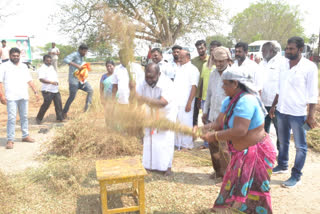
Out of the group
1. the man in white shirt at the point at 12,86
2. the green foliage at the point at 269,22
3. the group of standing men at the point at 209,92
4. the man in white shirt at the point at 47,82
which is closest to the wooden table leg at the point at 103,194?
the group of standing men at the point at 209,92

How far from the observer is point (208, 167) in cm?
454

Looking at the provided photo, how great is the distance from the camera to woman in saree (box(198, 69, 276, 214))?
242cm

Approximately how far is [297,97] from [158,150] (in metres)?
2.09

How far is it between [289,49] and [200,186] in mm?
2245

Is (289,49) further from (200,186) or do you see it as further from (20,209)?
(20,209)

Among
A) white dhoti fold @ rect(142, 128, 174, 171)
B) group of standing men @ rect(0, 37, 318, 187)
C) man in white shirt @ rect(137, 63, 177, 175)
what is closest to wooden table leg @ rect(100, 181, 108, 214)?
group of standing men @ rect(0, 37, 318, 187)

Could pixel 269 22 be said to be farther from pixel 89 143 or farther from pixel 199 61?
pixel 89 143

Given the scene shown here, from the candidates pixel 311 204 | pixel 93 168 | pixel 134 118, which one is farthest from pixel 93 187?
pixel 311 204

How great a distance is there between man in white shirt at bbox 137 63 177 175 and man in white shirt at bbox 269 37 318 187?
5.20 feet

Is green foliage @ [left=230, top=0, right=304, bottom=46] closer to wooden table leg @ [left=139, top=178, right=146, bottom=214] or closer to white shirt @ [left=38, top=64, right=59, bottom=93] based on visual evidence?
white shirt @ [left=38, top=64, right=59, bottom=93]

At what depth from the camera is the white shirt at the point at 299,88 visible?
3.51m

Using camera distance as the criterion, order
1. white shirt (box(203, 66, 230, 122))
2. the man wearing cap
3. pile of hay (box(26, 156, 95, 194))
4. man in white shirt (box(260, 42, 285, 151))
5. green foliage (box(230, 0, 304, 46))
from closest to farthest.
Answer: pile of hay (box(26, 156, 95, 194)), the man wearing cap, white shirt (box(203, 66, 230, 122)), man in white shirt (box(260, 42, 285, 151)), green foliage (box(230, 0, 304, 46))

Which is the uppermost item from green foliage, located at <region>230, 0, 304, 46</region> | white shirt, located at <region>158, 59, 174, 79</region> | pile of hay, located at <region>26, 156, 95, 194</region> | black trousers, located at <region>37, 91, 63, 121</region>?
green foliage, located at <region>230, 0, 304, 46</region>

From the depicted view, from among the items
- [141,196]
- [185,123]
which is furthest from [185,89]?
[141,196]
